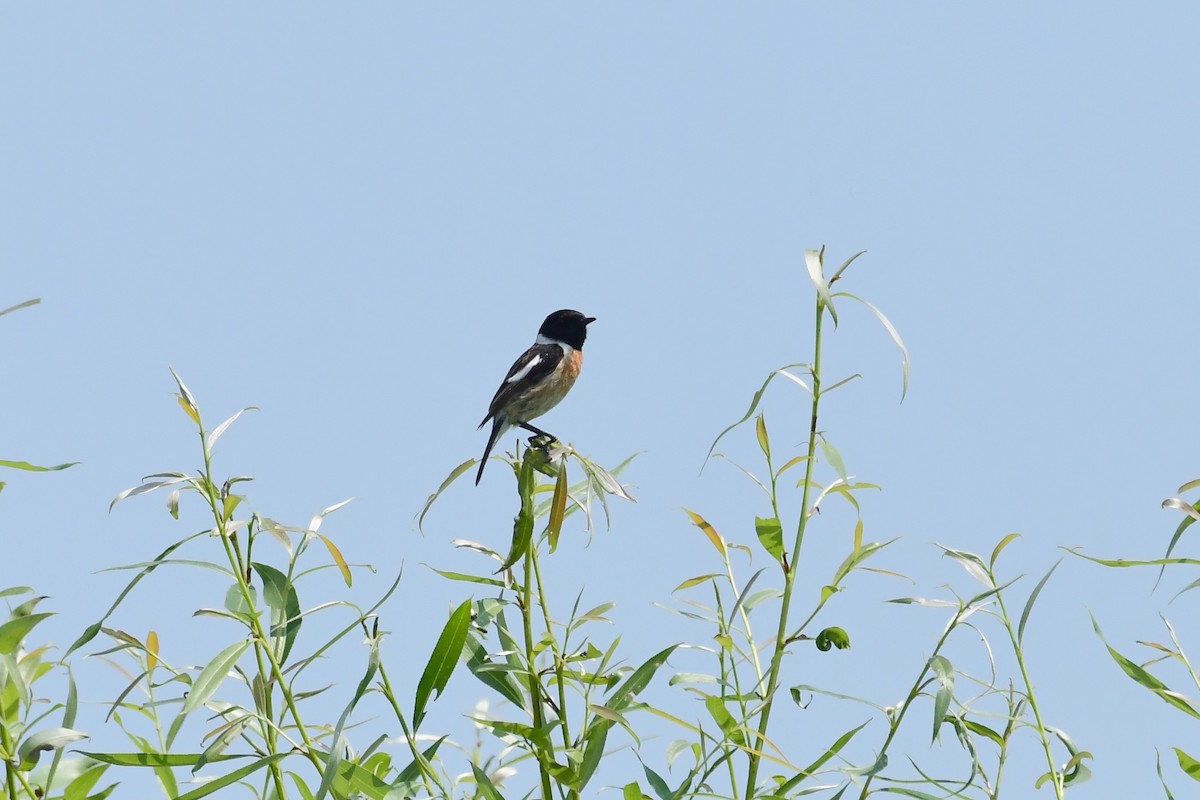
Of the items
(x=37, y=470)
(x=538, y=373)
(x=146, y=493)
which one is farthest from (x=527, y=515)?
(x=538, y=373)

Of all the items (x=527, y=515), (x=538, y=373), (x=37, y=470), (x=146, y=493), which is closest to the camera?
(x=37, y=470)

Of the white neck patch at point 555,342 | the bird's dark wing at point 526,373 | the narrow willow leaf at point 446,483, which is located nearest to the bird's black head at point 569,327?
the white neck patch at point 555,342

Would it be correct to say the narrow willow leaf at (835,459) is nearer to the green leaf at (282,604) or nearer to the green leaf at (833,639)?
the green leaf at (833,639)

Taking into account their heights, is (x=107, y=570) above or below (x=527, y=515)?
below

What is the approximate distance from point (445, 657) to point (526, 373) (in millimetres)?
3214

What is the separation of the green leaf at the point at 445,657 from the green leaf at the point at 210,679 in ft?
0.99

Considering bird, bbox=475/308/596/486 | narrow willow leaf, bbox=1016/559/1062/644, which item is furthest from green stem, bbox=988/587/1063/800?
bird, bbox=475/308/596/486

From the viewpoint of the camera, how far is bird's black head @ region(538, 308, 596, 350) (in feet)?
19.3

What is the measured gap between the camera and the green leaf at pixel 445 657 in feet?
6.67

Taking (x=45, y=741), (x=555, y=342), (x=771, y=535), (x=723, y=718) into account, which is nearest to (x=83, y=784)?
(x=45, y=741)

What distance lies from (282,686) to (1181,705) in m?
1.45

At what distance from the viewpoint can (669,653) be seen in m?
2.09

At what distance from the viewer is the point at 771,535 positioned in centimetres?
212

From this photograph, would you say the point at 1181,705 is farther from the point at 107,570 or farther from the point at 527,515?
the point at 107,570
